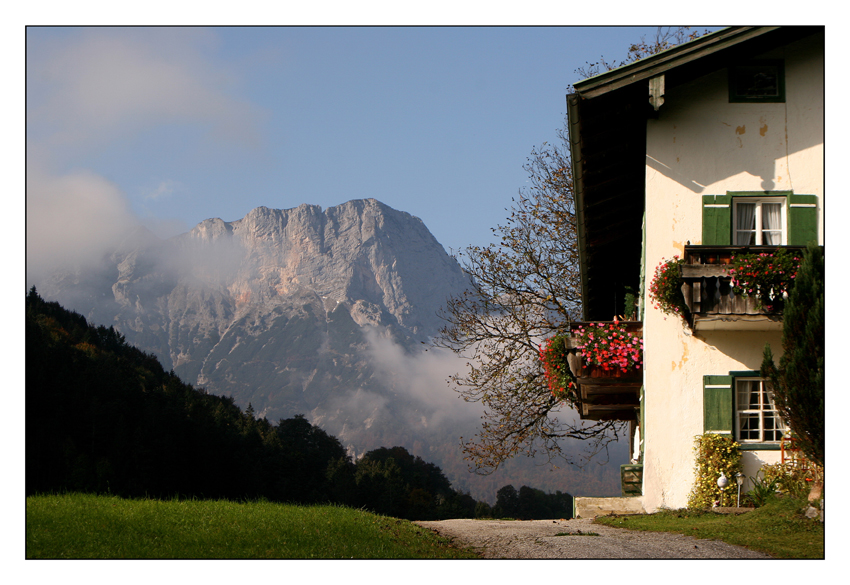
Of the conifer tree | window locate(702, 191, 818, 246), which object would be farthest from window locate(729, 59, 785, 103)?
the conifer tree

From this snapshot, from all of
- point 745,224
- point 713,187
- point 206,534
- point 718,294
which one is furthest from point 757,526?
point 206,534

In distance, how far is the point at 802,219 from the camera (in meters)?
14.1

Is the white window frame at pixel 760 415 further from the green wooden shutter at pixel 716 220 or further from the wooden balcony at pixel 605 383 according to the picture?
the green wooden shutter at pixel 716 220

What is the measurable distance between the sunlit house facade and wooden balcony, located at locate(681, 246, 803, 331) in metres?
0.17

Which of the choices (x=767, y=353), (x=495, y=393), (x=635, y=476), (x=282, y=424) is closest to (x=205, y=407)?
(x=282, y=424)

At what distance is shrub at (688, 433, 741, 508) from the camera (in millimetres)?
13633

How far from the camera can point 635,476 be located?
15703mm

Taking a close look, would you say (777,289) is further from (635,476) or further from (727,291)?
(635,476)

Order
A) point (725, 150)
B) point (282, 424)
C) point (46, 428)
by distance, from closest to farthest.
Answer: point (725, 150) → point (46, 428) → point (282, 424)

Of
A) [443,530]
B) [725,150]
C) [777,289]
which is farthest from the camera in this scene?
[725,150]

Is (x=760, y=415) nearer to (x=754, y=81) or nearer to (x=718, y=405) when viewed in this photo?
(x=718, y=405)

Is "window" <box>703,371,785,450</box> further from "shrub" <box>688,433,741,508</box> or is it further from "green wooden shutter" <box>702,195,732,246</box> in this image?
"green wooden shutter" <box>702,195,732,246</box>

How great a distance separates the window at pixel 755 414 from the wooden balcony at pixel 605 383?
1928 millimetres

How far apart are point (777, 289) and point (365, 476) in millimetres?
70831
